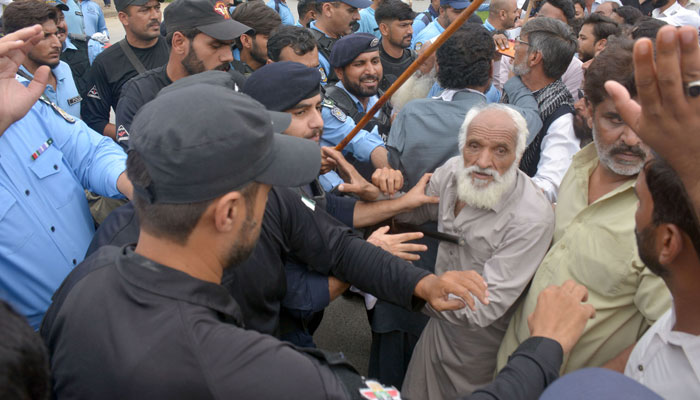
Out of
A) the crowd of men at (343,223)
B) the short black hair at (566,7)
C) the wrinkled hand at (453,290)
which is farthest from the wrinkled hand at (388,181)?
the short black hair at (566,7)

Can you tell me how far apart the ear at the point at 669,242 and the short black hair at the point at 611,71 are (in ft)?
3.59

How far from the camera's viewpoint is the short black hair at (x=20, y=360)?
2.53 feet

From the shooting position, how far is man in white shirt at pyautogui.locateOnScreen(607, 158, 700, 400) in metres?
1.25

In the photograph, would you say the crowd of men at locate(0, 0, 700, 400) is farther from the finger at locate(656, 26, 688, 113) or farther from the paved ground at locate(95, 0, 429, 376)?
the paved ground at locate(95, 0, 429, 376)

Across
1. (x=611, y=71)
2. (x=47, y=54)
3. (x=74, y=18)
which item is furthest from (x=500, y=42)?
(x=74, y=18)

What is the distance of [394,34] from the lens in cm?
575

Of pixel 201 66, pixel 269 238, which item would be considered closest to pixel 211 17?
pixel 201 66

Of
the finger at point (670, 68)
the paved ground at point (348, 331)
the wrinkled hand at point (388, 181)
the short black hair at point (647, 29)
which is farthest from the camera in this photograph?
the short black hair at point (647, 29)

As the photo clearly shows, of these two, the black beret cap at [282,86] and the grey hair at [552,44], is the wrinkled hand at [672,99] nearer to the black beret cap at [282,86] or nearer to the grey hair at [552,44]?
the black beret cap at [282,86]

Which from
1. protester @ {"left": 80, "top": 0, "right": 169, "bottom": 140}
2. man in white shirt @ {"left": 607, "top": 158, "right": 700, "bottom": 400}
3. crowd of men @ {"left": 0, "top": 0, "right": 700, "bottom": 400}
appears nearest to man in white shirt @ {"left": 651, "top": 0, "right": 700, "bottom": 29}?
crowd of men @ {"left": 0, "top": 0, "right": 700, "bottom": 400}

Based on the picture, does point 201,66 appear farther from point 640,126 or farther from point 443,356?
point 640,126

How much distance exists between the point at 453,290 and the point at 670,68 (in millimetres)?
1136

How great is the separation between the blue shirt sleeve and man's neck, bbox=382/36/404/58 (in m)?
2.50

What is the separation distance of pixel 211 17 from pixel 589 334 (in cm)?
343
